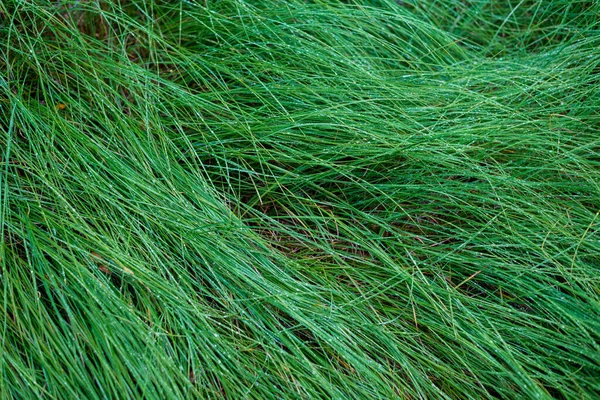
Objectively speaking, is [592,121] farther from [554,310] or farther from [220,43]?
[220,43]

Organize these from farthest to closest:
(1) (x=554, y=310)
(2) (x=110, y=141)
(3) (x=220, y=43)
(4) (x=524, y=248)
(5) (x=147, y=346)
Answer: (3) (x=220, y=43) < (2) (x=110, y=141) < (4) (x=524, y=248) < (1) (x=554, y=310) < (5) (x=147, y=346)

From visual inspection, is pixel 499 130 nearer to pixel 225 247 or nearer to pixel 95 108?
pixel 225 247

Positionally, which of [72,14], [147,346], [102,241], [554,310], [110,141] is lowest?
[554,310]

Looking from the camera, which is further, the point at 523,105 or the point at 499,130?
the point at 523,105

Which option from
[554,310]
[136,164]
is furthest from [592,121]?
[136,164]

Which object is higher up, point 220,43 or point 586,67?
point 220,43


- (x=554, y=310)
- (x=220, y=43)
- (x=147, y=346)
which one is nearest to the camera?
(x=147, y=346)

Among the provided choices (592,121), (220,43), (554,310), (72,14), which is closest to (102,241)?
(220,43)
